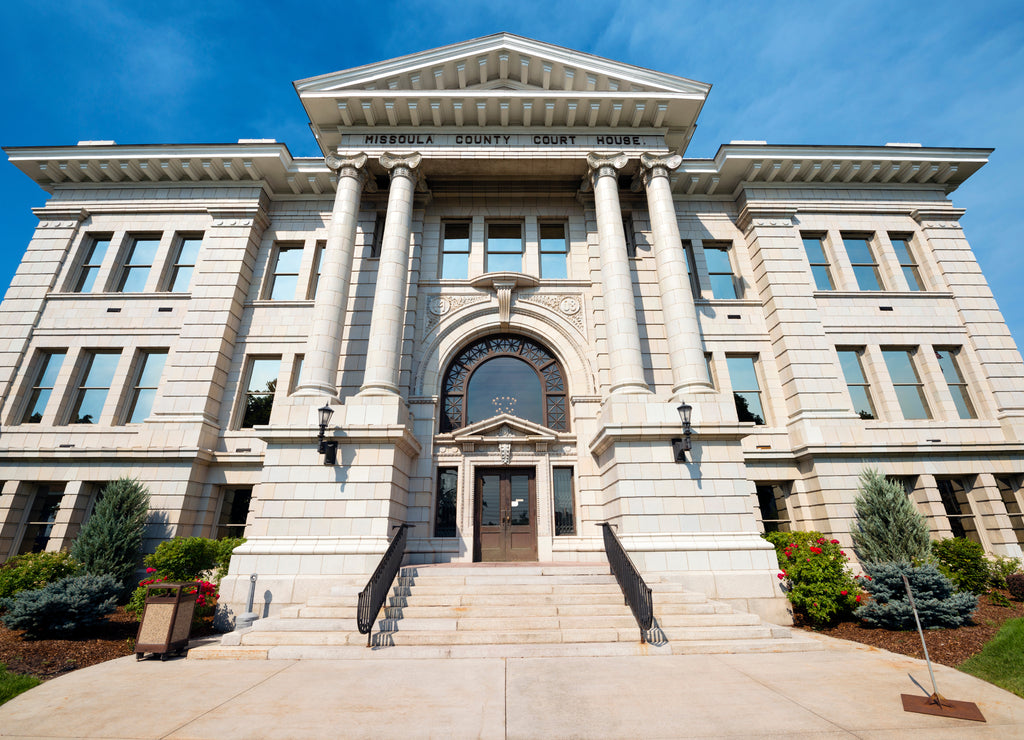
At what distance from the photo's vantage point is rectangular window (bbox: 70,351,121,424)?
15062mm

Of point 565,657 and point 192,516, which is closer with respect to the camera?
point 565,657

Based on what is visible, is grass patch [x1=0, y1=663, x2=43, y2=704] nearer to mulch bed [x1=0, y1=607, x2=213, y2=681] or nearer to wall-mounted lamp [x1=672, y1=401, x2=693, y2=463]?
mulch bed [x1=0, y1=607, x2=213, y2=681]

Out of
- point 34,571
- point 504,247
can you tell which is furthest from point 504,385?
point 34,571

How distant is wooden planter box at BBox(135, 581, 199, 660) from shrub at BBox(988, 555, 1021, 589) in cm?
1874

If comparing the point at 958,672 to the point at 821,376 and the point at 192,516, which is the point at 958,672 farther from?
the point at 192,516

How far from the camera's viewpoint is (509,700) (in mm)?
5543

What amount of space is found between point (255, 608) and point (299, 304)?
993 cm

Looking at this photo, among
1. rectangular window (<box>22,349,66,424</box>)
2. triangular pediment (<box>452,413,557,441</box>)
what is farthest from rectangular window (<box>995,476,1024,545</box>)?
rectangular window (<box>22,349,66,424</box>)

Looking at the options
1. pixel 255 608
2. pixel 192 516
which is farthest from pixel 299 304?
pixel 255 608

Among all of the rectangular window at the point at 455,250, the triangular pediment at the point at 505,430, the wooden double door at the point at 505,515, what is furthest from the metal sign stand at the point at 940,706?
the rectangular window at the point at 455,250

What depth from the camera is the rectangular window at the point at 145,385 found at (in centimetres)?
1507

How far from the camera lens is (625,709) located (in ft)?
17.2

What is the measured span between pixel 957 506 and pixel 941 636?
7533mm

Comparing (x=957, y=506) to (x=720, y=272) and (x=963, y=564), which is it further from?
(x=720, y=272)
